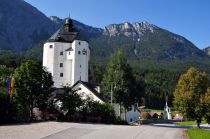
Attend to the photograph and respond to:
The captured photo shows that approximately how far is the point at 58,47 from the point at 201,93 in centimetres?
4128

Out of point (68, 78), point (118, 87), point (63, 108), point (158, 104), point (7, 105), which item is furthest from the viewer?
point (158, 104)

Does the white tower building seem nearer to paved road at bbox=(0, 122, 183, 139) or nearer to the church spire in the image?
the church spire

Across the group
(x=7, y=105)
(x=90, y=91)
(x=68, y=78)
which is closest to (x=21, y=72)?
(x=7, y=105)

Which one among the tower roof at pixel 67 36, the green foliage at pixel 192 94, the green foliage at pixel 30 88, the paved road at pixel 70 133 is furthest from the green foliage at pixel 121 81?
the paved road at pixel 70 133

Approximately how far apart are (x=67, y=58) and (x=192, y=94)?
39.3 meters

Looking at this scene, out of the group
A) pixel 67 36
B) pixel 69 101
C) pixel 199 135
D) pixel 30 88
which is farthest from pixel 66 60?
pixel 199 135

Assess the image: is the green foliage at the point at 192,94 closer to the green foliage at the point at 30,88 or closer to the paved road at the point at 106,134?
the paved road at the point at 106,134

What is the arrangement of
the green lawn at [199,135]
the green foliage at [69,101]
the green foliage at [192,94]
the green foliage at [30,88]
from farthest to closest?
1. the green foliage at [69,101]
2. the green foliage at [192,94]
3. the green foliage at [30,88]
4. the green lawn at [199,135]

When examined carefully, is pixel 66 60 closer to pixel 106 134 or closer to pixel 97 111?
pixel 97 111

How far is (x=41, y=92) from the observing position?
47375 millimetres

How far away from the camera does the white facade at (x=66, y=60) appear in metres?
79.9

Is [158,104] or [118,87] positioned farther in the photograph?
[158,104]

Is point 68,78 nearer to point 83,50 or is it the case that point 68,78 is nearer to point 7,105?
point 83,50

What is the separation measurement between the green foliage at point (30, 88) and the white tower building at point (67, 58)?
99.8 ft
